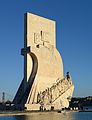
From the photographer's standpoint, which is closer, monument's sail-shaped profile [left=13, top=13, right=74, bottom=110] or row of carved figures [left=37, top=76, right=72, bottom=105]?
monument's sail-shaped profile [left=13, top=13, right=74, bottom=110]

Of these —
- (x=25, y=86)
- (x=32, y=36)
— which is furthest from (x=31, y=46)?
(x=25, y=86)

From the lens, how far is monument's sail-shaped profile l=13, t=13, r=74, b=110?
46.9 meters

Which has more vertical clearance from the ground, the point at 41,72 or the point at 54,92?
the point at 41,72

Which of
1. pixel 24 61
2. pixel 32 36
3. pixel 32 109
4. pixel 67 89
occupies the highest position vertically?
pixel 32 36

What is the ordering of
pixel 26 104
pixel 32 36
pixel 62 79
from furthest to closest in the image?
pixel 62 79, pixel 32 36, pixel 26 104

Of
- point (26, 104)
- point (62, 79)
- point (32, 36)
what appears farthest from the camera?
point (62, 79)

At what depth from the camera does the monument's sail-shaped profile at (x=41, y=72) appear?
46938 mm

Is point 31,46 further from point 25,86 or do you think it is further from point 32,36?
point 25,86

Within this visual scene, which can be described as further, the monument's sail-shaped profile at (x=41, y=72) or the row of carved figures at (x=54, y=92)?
the row of carved figures at (x=54, y=92)

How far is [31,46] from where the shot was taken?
47031mm

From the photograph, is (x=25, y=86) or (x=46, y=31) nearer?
(x=25, y=86)

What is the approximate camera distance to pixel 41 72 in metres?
48.2

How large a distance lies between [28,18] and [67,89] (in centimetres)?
1184

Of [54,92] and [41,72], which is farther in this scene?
[54,92]
